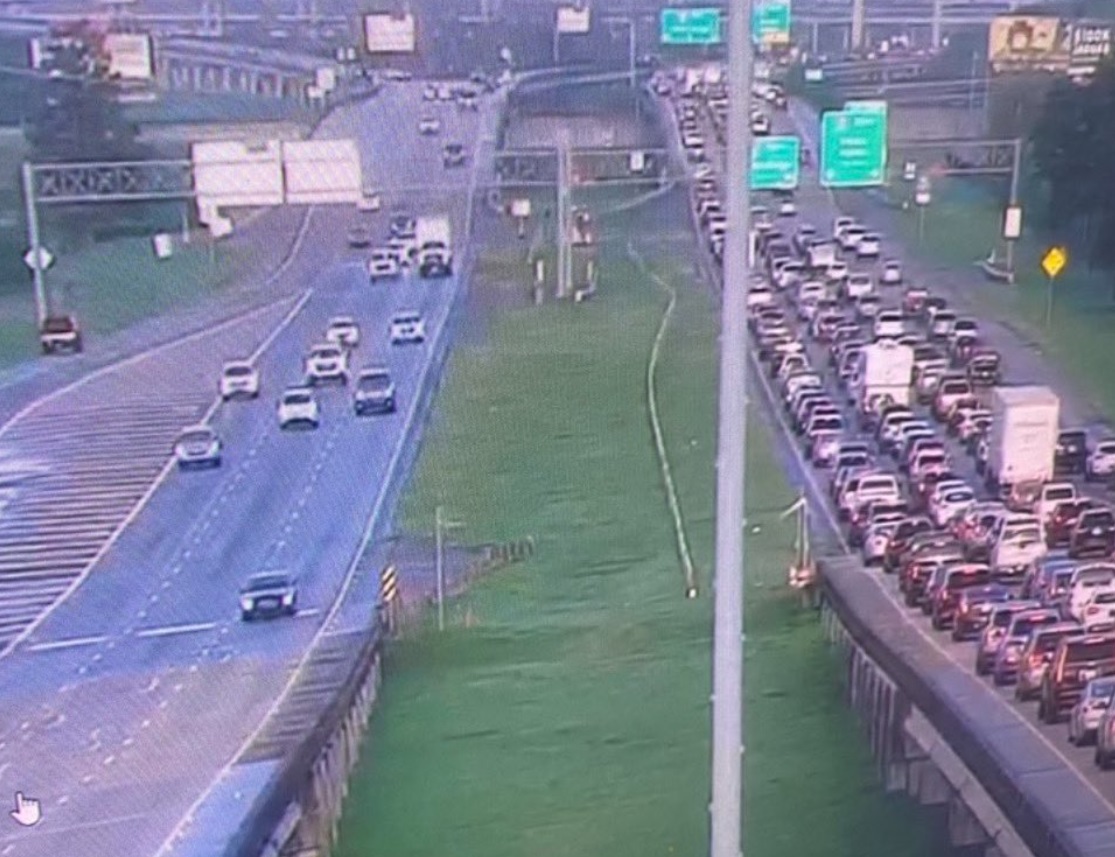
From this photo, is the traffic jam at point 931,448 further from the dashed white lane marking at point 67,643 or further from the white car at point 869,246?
the dashed white lane marking at point 67,643

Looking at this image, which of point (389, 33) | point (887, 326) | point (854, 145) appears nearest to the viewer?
point (389, 33)

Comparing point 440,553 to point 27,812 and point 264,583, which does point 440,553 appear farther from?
point 27,812

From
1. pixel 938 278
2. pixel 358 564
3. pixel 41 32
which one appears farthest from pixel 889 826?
pixel 41 32

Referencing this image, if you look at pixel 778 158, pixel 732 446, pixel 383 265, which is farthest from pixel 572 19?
pixel 732 446

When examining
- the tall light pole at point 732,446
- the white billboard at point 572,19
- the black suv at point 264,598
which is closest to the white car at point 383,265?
the white billboard at point 572,19

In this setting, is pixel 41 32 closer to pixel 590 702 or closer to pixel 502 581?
pixel 502 581

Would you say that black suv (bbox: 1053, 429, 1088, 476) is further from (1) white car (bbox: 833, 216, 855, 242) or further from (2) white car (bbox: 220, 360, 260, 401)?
(2) white car (bbox: 220, 360, 260, 401)
